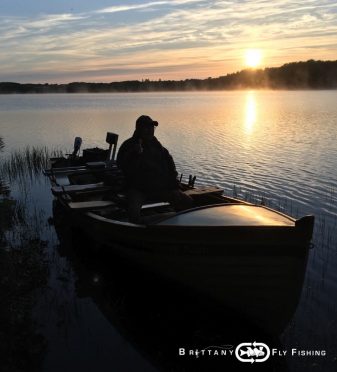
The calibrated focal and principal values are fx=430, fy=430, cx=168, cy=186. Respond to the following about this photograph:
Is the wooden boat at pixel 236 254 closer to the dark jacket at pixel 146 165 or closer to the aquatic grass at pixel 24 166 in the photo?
the dark jacket at pixel 146 165

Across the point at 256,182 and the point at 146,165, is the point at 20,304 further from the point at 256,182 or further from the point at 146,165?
the point at 256,182

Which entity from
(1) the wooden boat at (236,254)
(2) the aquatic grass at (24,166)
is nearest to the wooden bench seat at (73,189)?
(1) the wooden boat at (236,254)

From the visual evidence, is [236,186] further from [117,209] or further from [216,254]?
[216,254]

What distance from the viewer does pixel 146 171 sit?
9758mm

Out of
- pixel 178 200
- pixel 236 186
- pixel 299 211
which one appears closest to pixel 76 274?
pixel 178 200

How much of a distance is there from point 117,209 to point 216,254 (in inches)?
179

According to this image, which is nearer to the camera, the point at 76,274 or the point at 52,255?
the point at 76,274

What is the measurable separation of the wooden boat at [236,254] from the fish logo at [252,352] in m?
0.44

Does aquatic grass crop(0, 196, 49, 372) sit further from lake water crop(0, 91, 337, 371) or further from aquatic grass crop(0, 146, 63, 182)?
aquatic grass crop(0, 146, 63, 182)

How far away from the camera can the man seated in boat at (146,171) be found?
940 cm

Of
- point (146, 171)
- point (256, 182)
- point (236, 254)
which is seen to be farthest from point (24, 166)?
point (236, 254)

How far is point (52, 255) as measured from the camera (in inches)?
436

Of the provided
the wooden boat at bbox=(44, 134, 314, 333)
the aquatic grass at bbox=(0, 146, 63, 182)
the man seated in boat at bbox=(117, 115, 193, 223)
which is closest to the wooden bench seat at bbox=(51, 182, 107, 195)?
the man seated in boat at bbox=(117, 115, 193, 223)

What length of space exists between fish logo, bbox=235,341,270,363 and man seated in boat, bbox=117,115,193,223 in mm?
3528
